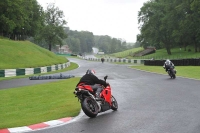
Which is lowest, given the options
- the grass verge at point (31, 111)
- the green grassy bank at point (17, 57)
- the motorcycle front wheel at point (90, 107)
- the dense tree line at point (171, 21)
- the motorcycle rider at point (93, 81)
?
the grass verge at point (31, 111)

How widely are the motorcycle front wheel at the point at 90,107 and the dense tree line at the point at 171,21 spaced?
56480 millimetres

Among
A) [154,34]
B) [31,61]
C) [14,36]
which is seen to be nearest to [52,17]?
[14,36]

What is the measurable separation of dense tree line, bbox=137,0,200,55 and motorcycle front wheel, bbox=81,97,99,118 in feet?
185

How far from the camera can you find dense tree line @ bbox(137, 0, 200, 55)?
6538 centimetres

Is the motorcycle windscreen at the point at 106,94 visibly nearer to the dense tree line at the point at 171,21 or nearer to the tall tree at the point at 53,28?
the dense tree line at the point at 171,21

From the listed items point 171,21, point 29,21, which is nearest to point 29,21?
point 29,21

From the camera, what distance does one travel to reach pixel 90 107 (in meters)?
8.32

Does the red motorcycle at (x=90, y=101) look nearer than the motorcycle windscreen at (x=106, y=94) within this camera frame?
Yes

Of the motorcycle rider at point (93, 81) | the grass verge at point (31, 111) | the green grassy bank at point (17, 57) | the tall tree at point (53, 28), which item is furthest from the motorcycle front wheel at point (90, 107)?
the tall tree at point (53, 28)

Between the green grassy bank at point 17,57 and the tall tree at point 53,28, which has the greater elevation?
the tall tree at point 53,28

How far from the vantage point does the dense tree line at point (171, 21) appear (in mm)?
65375

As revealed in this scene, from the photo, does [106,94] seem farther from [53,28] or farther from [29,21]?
[53,28]

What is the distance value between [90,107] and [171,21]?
66636 mm

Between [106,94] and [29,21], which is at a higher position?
[29,21]
